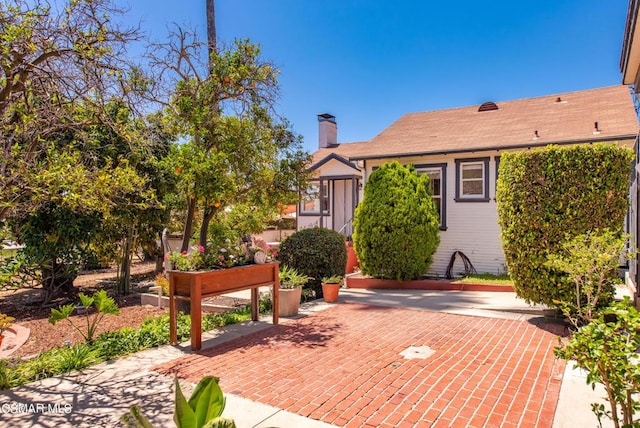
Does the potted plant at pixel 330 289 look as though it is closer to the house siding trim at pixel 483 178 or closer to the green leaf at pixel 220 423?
the house siding trim at pixel 483 178

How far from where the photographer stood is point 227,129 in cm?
847

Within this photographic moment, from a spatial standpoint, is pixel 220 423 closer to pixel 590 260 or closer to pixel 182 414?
pixel 182 414

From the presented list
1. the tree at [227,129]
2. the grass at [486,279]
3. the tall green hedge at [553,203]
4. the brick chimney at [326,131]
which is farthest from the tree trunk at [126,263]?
the brick chimney at [326,131]

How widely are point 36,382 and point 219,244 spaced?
278 cm

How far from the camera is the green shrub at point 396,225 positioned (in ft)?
36.3

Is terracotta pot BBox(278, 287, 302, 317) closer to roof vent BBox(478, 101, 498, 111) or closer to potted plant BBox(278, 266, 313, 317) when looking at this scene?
potted plant BBox(278, 266, 313, 317)

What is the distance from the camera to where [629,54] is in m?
4.94

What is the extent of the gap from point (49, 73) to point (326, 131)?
58.0 ft

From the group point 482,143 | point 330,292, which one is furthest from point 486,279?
point 330,292

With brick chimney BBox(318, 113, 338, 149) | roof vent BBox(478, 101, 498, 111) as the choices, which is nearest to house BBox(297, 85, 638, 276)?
roof vent BBox(478, 101, 498, 111)

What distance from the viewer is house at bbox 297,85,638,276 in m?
11.0

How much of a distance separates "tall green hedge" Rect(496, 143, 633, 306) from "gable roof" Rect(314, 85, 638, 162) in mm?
4875

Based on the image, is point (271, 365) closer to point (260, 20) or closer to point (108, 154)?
point (108, 154)

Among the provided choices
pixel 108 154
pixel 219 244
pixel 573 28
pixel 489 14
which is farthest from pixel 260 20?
pixel 573 28
